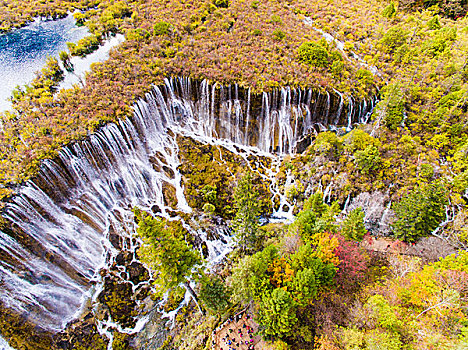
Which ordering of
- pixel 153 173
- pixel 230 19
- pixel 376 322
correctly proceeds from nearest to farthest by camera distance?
1. pixel 376 322
2. pixel 153 173
3. pixel 230 19

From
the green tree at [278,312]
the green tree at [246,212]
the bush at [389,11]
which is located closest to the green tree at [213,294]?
the green tree at [278,312]

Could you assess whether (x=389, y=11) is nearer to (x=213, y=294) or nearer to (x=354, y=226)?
(x=354, y=226)

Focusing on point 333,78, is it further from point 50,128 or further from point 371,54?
point 50,128

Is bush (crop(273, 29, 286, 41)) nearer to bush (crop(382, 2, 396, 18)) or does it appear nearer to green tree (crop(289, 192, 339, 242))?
bush (crop(382, 2, 396, 18))

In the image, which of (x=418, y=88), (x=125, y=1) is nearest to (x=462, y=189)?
(x=418, y=88)

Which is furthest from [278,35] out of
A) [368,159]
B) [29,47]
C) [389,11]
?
[29,47]

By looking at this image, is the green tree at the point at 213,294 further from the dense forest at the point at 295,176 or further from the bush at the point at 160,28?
the bush at the point at 160,28
